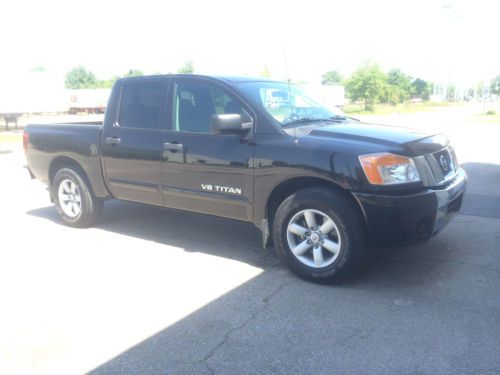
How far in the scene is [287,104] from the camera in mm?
4949

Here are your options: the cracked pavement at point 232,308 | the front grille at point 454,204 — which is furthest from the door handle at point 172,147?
the front grille at point 454,204

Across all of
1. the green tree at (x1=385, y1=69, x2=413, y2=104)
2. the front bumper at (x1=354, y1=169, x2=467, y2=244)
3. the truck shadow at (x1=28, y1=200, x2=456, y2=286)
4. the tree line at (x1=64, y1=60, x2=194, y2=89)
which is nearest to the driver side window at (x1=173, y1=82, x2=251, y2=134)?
the truck shadow at (x1=28, y1=200, x2=456, y2=286)

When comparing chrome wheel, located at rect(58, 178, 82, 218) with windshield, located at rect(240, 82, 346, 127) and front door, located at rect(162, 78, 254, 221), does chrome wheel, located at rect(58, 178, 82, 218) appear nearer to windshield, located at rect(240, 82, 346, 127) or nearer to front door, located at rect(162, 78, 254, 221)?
front door, located at rect(162, 78, 254, 221)

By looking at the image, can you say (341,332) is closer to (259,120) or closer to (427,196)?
(427,196)

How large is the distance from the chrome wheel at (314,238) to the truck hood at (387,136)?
0.72 metres

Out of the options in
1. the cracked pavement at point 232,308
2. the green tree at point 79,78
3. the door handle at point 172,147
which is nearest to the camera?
the cracked pavement at point 232,308

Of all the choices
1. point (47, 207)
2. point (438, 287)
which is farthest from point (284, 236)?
point (47, 207)

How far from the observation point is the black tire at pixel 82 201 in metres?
6.07

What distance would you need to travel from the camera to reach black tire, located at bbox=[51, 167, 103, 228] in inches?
Result: 239

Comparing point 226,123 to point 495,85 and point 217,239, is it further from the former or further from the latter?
point 495,85

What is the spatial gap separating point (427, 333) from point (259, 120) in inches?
90.4

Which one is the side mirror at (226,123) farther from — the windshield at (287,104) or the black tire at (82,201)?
the black tire at (82,201)

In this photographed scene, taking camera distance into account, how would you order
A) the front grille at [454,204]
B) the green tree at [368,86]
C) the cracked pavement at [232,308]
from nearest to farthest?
the cracked pavement at [232,308] < the front grille at [454,204] < the green tree at [368,86]

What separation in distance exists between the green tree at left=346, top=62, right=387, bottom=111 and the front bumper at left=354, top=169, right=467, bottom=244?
5807 cm
